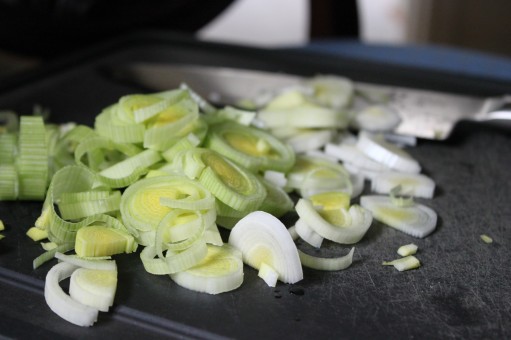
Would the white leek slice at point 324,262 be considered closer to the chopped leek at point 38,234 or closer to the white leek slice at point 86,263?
the white leek slice at point 86,263

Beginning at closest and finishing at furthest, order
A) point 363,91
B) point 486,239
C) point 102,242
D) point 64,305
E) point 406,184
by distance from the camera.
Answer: point 64,305 < point 102,242 < point 486,239 < point 406,184 < point 363,91

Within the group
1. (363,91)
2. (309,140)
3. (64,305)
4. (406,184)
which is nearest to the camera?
(64,305)

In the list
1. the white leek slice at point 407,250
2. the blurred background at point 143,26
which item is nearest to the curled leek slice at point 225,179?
the white leek slice at point 407,250

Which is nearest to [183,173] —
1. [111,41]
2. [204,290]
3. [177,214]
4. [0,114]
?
[177,214]

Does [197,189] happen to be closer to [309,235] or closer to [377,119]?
[309,235]

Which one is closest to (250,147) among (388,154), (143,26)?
(388,154)

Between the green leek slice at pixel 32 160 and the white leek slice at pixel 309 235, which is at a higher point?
the green leek slice at pixel 32 160
